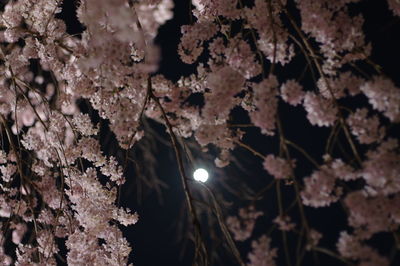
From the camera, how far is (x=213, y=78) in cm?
279

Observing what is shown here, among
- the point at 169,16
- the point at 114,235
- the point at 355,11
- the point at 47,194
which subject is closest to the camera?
the point at 355,11

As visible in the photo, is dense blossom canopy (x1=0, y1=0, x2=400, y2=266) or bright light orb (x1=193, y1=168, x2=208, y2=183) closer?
dense blossom canopy (x1=0, y1=0, x2=400, y2=266)

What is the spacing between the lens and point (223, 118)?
10.1 ft

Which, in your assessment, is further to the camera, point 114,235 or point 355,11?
point 114,235

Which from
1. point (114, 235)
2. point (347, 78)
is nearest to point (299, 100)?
→ point (347, 78)

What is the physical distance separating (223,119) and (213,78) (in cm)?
39

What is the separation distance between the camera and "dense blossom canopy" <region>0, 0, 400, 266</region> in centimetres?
224

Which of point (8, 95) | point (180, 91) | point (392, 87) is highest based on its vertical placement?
point (8, 95)

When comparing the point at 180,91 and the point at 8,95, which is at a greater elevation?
the point at 8,95

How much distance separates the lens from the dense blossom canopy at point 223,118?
2.24 m

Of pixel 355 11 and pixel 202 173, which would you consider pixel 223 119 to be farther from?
pixel 355 11

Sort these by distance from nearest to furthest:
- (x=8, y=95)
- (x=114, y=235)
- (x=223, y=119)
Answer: (x=223, y=119), (x=114, y=235), (x=8, y=95)

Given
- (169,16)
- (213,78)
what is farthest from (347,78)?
(169,16)

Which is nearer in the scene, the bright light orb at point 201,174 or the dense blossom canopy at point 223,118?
the dense blossom canopy at point 223,118
